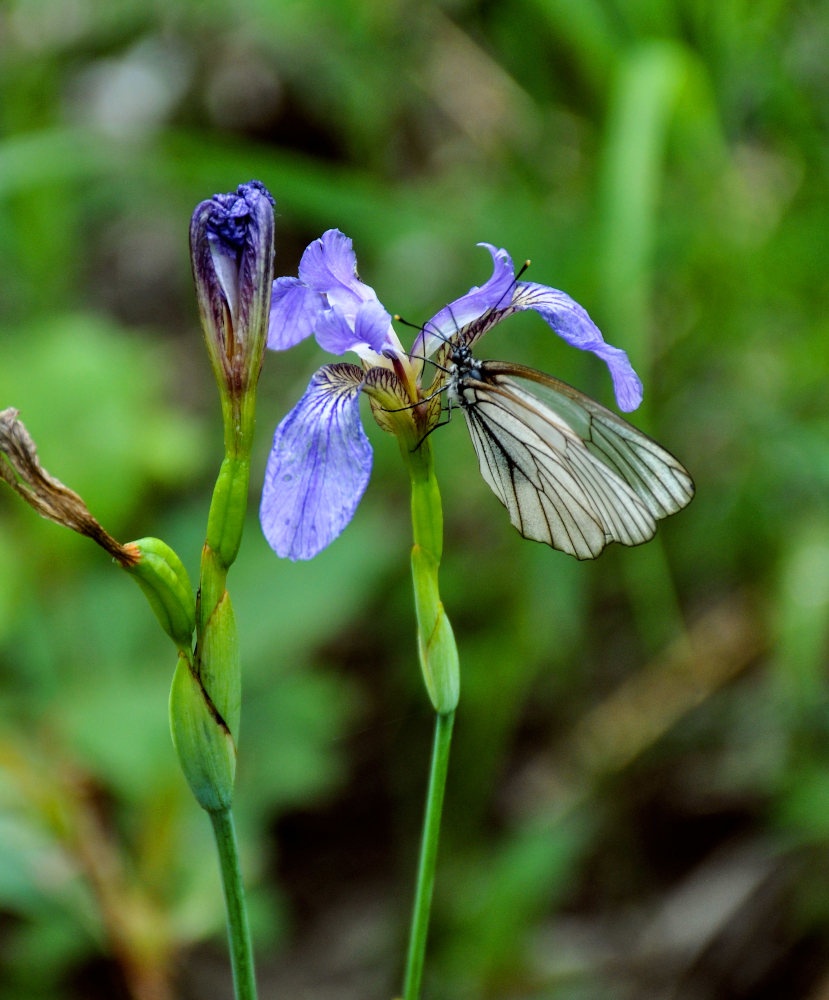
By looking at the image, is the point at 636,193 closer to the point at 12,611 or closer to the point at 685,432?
the point at 685,432

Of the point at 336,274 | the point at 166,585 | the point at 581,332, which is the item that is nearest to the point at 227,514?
the point at 166,585

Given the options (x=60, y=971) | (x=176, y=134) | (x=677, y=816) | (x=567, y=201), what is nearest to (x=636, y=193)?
(x=567, y=201)

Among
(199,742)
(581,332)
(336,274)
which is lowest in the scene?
(199,742)

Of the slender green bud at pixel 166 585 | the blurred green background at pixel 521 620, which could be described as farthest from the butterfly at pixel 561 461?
the blurred green background at pixel 521 620

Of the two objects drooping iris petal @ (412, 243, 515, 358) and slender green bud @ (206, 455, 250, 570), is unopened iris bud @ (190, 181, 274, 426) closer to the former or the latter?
slender green bud @ (206, 455, 250, 570)

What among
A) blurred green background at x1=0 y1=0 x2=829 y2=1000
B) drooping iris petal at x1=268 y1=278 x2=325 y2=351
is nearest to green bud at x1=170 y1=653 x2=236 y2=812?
drooping iris petal at x1=268 y1=278 x2=325 y2=351

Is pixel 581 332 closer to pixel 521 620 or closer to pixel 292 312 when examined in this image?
pixel 292 312
